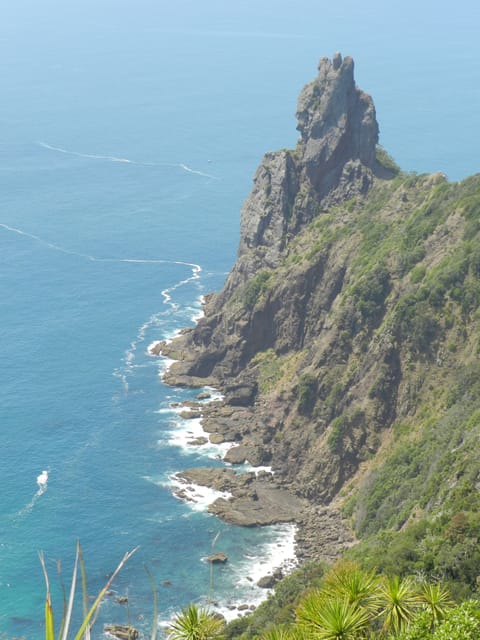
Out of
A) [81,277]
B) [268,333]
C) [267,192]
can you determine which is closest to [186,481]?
[268,333]

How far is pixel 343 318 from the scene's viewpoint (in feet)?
424

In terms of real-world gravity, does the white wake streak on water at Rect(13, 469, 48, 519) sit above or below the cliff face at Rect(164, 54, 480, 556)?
below

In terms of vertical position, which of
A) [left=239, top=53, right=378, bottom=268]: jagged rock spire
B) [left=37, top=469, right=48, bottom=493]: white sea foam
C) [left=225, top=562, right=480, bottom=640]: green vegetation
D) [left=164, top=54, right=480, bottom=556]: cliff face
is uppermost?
[left=239, top=53, right=378, bottom=268]: jagged rock spire

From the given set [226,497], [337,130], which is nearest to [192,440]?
[226,497]

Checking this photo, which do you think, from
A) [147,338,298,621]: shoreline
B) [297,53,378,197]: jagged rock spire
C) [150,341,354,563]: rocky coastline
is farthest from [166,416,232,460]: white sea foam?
→ [297,53,378,197]: jagged rock spire

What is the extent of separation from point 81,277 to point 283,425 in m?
69.5

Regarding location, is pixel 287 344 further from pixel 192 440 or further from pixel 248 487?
pixel 248 487

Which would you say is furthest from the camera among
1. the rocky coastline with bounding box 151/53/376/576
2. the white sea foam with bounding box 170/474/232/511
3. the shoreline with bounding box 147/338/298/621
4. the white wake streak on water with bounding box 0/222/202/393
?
the white wake streak on water with bounding box 0/222/202/393

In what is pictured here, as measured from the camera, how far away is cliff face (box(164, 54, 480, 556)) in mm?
116000

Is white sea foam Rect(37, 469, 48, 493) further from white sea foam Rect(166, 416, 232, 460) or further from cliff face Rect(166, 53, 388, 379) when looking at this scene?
cliff face Rect(166, 53, 388, 379)

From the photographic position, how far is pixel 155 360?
153000 millimetres

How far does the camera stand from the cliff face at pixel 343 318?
116000mm

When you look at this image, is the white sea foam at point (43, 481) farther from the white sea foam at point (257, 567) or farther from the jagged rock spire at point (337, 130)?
the jagged rock spire at point (337, 130)

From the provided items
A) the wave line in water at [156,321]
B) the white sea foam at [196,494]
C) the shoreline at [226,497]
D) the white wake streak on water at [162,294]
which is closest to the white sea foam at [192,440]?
the shoreline at [226,497]
